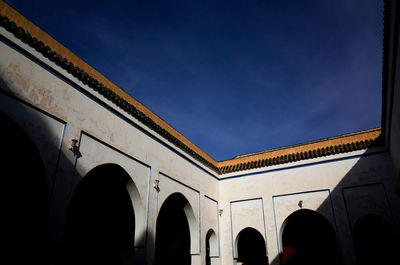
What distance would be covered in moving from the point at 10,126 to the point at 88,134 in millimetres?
1219

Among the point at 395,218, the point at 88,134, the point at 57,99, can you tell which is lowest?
the point at 395,218

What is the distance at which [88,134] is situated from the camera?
503cm

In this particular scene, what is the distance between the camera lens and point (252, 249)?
10586 millimetres

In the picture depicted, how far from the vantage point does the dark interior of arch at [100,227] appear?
650 cm

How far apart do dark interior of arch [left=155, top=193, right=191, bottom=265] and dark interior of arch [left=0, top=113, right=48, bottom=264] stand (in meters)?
4.14

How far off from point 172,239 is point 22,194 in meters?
5.34

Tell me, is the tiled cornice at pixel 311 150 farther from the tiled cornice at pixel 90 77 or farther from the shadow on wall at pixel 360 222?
the tiled cornice at pixel 90 77

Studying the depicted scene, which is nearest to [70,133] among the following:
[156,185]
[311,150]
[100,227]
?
[156,185]

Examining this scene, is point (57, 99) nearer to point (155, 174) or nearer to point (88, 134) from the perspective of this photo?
point (88, 134)

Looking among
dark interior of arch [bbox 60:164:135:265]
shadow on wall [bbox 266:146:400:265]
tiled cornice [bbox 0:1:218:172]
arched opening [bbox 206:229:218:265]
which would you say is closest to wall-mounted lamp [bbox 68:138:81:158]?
tiled cornice [bbox 0:1:218:172]

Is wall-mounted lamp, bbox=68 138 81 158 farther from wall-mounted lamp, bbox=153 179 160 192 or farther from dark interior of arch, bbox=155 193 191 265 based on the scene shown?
dark interior of arch, bbox=155 193 191 265

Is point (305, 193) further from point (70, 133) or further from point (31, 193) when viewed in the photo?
point (31, 193)

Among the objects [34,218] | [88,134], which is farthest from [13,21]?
[34,218]

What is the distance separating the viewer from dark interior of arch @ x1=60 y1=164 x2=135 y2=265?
6.50 meters
